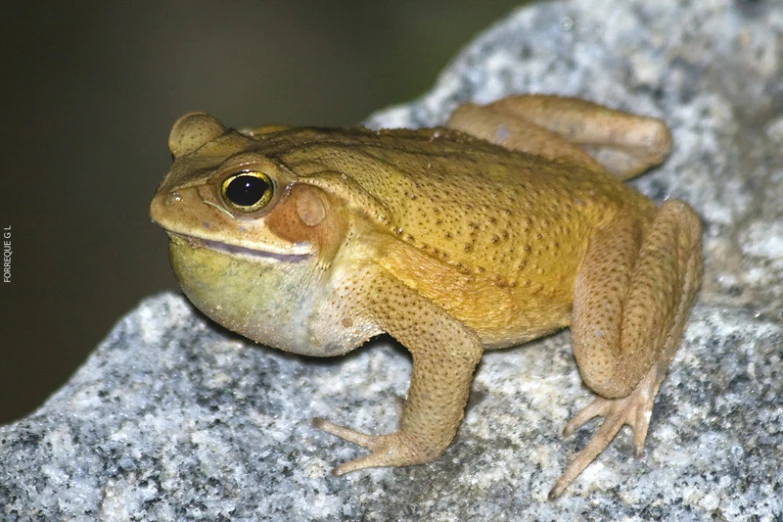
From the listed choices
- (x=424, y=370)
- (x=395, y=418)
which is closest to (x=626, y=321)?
(x=424, y=370)

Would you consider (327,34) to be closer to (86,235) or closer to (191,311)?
(86,235)

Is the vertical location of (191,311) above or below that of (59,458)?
above

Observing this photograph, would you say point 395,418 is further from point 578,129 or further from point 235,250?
point 578,129

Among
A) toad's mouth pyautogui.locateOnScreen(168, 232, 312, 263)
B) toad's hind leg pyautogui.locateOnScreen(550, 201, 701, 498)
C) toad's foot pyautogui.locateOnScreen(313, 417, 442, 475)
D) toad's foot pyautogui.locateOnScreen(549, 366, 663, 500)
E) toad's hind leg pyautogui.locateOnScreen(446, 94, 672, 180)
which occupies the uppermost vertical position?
toad's hind leg pyautogui.locateOnScreen(446, 94, 672, 180)

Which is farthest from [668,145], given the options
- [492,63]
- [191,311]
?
[191,311]

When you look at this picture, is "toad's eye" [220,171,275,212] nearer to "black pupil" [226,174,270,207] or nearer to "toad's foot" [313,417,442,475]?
"black pupil" [226,174,270,207]

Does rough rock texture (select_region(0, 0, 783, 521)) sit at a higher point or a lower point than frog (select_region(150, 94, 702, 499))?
lower

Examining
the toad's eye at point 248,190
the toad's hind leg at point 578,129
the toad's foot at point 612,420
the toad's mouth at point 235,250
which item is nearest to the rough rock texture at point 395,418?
the toad's foot at point 612,420

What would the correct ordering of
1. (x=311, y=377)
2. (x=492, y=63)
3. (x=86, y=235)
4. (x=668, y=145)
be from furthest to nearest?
(x=86, y=235) → (x=492, y=63) → (x=668, y=145) → (x=311, y=377)

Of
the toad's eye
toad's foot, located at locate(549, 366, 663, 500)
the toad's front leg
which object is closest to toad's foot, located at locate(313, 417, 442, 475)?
the toad's front leg
